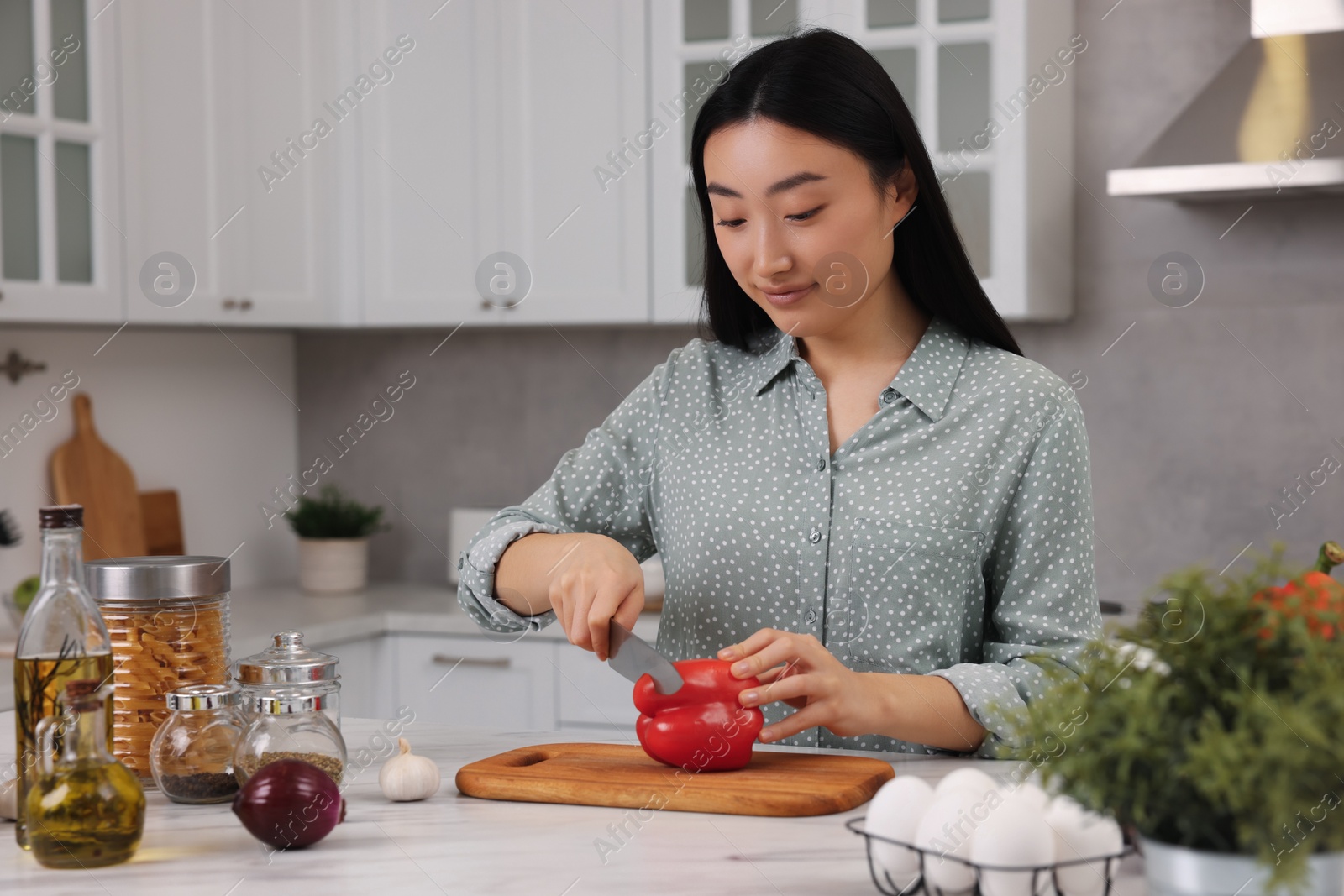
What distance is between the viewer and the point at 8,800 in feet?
3.32

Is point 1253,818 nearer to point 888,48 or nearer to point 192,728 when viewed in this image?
point 192,728

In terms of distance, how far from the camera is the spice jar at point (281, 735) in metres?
1.00

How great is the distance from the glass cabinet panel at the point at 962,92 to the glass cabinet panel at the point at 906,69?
0.04m

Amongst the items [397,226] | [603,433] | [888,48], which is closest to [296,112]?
[397,226]

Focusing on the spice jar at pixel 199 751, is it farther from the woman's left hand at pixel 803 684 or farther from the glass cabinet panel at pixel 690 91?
the glass cabinet panel at pixel 690 91

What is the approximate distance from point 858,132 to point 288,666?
70 centimetres

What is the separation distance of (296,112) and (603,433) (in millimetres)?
1743

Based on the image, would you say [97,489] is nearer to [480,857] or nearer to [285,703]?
[285,703]

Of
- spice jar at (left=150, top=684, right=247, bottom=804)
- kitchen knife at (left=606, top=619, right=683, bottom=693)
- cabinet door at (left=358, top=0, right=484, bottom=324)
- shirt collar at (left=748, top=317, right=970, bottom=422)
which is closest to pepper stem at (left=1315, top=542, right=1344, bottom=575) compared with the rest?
shirt collar at (left=748, top=317, right=970, bottom=422)

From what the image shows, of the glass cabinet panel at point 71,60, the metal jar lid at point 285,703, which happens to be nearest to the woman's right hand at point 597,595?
the metal jar lid at point 285,703

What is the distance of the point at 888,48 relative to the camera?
2.60 metres

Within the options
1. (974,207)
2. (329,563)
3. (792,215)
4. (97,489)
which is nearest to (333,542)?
(329,563)

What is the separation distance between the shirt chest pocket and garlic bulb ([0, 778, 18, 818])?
2.37ft

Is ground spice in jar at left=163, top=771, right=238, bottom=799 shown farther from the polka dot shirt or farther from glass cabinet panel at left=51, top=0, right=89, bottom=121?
glass cabinet panel at left=51, top=0, right=89, bottom=121
